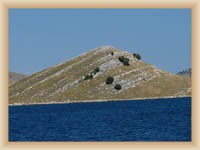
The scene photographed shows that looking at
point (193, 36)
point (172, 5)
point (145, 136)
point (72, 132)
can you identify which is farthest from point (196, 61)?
point (72, 132)

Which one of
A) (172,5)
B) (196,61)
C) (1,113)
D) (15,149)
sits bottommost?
(15,149)

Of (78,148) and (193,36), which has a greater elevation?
(193,36)

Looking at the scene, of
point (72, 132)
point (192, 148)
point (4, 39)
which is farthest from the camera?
point (72, 132)

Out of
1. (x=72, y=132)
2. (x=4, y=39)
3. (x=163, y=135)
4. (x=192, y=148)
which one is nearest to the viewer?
(x=192, y=148)

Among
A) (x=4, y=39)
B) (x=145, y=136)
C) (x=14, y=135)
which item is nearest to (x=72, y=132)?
(x=14, y=135)

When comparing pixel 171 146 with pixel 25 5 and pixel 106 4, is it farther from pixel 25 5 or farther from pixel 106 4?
pixel 25 5

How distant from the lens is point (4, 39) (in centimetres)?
1970

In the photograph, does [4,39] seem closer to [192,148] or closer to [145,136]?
[192,148]

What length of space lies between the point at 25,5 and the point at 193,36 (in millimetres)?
6594

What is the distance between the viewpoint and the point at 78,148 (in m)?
18.8

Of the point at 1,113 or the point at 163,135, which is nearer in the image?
the point at 1,113

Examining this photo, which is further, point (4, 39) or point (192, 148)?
point (4, 39)

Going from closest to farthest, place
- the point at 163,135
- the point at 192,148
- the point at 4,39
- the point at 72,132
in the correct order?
the point at 192,148 → the point at 4,39 → the point at 163,135 → the point at 72,132

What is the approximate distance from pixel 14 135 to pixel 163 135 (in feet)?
89.0
